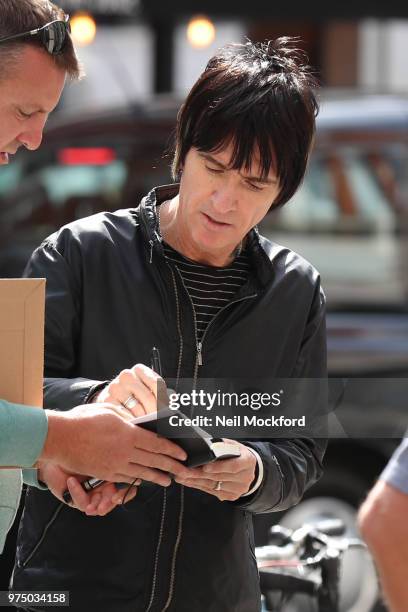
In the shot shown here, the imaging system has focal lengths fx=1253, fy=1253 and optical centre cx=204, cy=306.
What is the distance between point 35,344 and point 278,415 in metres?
0.56

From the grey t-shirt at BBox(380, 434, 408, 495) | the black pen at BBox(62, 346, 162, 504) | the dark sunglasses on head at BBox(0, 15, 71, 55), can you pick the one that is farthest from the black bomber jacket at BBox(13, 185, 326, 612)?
the grey t-shirt at BBox(380, 434, 408, 495)

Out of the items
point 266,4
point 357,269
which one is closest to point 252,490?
point 357,269

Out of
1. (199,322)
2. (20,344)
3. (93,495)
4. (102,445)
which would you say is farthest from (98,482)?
(199,322)

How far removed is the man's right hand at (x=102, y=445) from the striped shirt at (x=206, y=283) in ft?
1.20

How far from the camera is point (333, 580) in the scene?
322cm

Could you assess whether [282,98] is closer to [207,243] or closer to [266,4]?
[207,243]

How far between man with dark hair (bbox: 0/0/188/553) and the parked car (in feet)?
9.75

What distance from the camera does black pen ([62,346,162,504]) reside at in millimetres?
2213

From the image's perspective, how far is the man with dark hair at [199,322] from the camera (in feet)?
7.66

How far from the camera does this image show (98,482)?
87.0 inches

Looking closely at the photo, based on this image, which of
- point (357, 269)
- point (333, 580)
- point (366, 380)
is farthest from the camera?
point (357, 269)

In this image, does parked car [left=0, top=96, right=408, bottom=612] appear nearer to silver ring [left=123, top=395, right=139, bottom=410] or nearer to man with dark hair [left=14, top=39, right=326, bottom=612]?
man with dark hair [left=14, top=39, right=326, bottom=612]

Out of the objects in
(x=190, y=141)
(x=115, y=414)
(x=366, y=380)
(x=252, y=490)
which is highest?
(x=190, y=141)

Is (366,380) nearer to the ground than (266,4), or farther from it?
nearer to the ground
